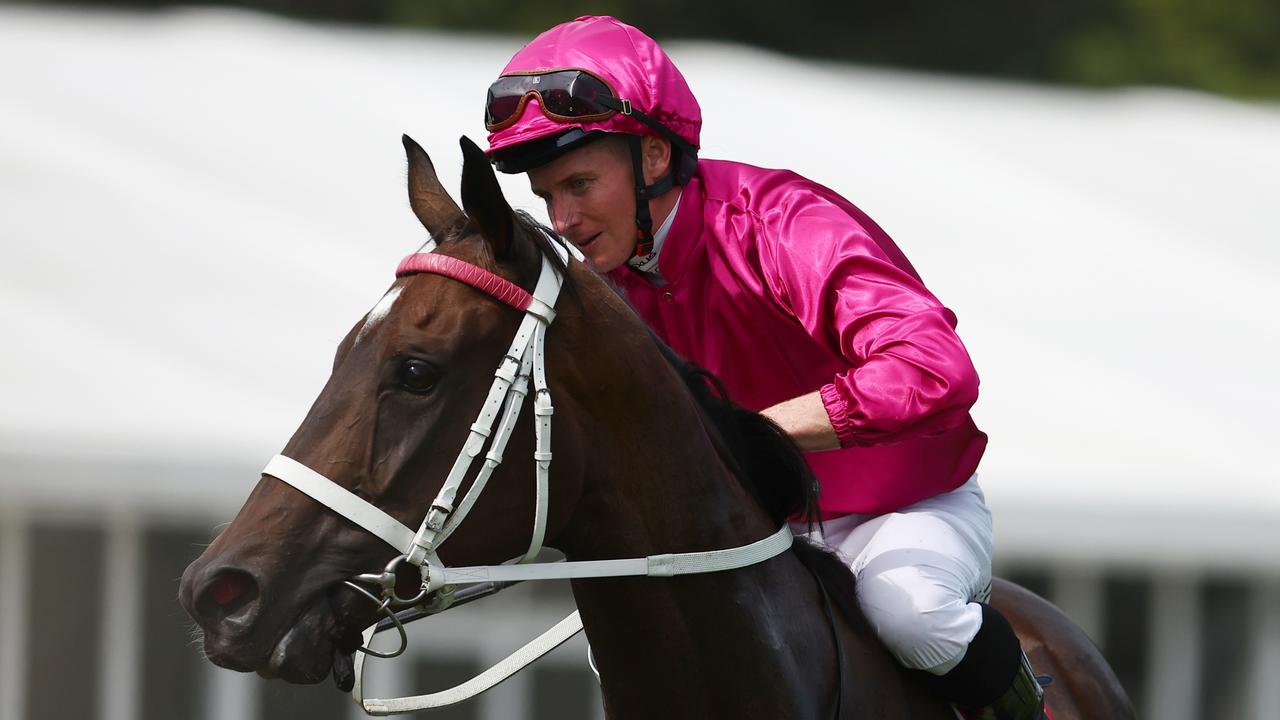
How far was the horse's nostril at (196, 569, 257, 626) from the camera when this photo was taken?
2264 millimetres

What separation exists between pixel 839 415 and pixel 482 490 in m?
0.70

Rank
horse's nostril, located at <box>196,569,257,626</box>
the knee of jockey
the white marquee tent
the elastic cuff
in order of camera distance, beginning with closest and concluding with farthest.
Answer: horse's nostril, located at <box>196,569,257,626</box>, the elastic cuff, the knee of jockey, the white marquee tent

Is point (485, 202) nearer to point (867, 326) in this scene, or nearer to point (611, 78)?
point (611, 78)

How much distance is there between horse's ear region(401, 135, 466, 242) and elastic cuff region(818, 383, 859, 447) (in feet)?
2.42

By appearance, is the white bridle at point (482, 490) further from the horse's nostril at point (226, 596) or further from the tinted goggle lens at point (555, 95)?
the tinted goggle lens at point (555, 95)

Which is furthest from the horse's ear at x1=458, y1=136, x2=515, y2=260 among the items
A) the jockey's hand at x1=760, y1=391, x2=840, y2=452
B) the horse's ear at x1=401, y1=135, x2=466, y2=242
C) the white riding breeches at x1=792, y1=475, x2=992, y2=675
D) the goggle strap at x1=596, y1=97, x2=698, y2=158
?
the white riding breeches at x1=792, y1=475, x2=992, y2=675

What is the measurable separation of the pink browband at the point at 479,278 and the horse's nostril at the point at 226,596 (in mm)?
557

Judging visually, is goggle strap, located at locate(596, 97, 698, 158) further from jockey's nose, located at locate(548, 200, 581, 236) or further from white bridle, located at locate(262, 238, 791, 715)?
white bridle, located at locate(262, 238, 791, 715)

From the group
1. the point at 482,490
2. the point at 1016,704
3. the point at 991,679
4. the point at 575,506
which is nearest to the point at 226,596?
the point at 482,490

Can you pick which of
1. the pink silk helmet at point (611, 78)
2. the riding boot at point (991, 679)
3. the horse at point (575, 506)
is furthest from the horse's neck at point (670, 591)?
the pink silk helmet at point (611, 78)

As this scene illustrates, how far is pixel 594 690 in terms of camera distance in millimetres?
8164

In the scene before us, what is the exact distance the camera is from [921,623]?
2840mm

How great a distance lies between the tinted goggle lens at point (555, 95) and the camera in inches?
112

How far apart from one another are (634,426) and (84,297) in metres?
6.22
